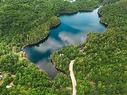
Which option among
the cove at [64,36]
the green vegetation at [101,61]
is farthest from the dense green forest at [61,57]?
the cove at [64,36]

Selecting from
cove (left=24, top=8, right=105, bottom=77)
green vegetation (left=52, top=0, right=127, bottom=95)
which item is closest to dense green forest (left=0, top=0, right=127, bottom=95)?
green vegetation (left=52, top=0, right=127, bottom=95)

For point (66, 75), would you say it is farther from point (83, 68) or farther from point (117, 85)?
point (117, 85)

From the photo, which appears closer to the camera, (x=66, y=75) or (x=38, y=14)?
(x=66, y=75)

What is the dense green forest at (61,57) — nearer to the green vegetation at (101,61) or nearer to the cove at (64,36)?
the green vegetation at (101,61)

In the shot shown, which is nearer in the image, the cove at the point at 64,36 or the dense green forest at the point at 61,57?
the dense green forest at the point at 61,57

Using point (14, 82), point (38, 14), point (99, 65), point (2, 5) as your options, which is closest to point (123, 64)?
point (99, 65)
